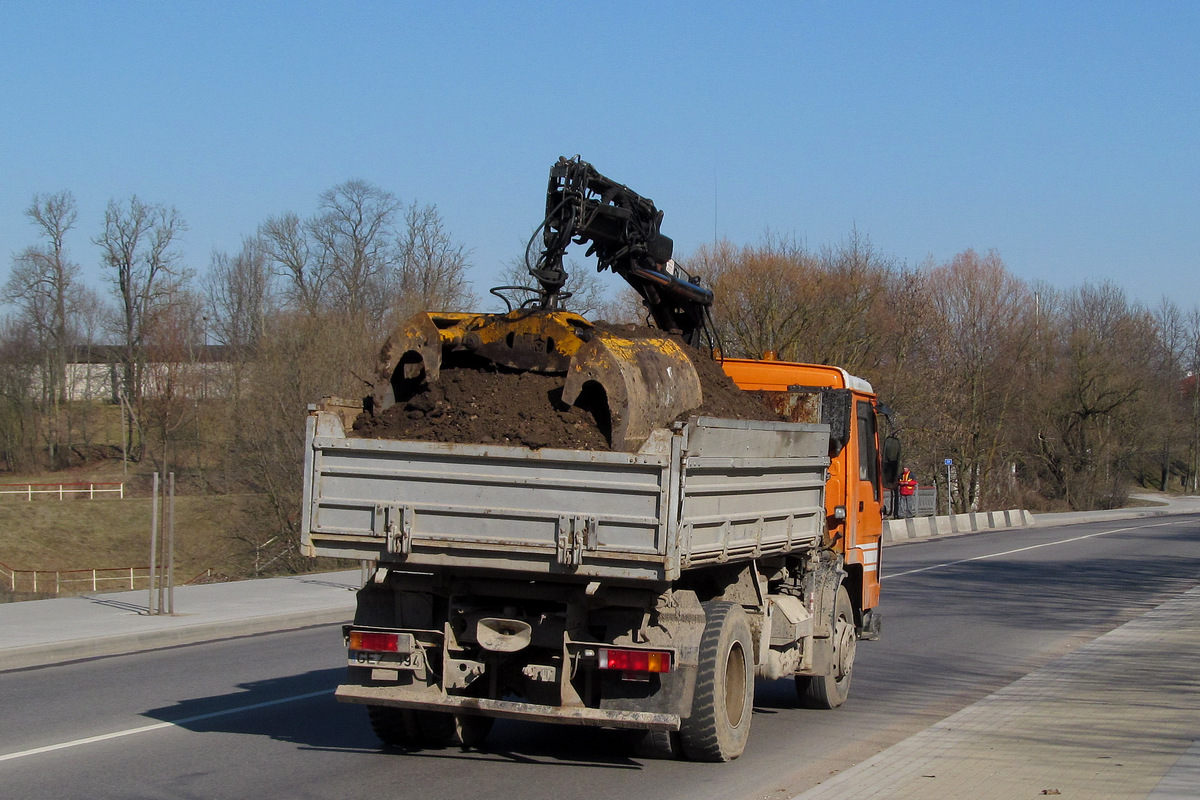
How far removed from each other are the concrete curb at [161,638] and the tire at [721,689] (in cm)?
749

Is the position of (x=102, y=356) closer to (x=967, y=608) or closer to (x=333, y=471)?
(x=967, y=608)

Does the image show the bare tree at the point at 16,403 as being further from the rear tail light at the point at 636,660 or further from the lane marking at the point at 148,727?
the rear tail light at the point at 636,660

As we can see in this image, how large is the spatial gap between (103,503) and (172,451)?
4.48m

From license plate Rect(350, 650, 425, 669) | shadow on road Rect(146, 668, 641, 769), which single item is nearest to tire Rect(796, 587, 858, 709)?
shadow on road Rect(146, 668, 641, 769)

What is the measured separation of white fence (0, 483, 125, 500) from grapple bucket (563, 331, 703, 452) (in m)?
39.0

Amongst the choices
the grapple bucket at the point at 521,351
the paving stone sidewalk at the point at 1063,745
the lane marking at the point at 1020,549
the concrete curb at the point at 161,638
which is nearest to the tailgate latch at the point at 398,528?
the grapple bucket at the point at 521,351

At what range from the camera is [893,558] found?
1109 inches

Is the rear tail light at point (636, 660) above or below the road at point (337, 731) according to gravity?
above

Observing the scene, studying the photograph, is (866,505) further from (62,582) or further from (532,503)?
(62,582)

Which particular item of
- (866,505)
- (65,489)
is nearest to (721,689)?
(866,505)

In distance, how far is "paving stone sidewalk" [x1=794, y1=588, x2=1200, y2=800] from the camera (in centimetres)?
654

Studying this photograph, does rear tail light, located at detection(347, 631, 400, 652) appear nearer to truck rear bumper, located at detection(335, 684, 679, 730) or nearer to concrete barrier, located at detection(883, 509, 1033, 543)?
truck rear bumper, located at detection(335, 684, 679, 730)

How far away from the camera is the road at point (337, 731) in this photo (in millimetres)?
6840

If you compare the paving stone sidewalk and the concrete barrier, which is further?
the concrete barrier
